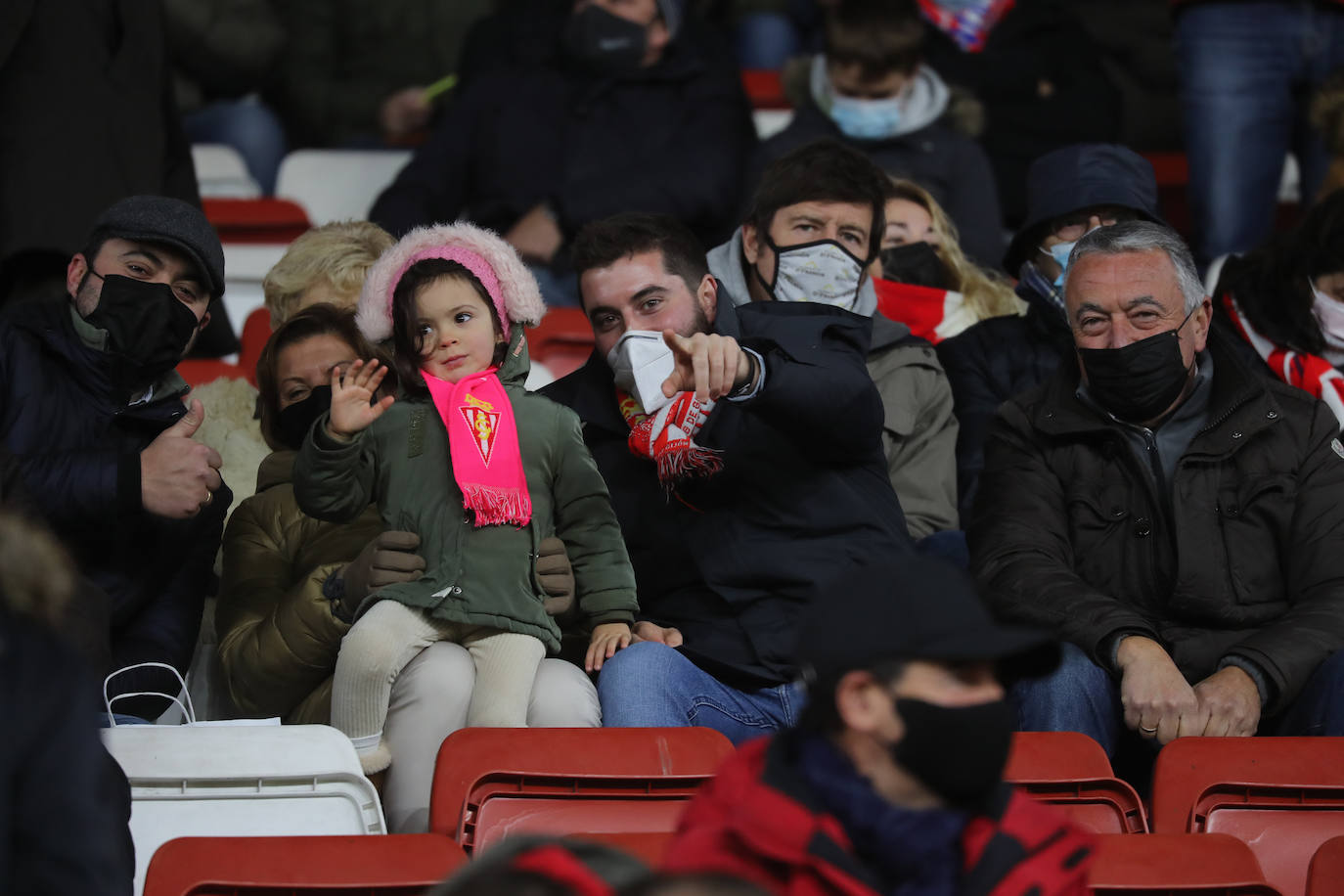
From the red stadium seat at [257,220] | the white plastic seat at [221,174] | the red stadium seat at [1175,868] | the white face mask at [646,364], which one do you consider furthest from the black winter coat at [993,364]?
the white plastic seat at [221,174]

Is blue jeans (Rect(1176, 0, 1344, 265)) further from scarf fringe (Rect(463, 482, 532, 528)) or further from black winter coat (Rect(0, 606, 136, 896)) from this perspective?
black winter coat (Rect(0, 606, 136, 896))

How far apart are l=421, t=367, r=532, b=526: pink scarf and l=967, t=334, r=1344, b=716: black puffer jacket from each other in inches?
31.5

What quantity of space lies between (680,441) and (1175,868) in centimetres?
112

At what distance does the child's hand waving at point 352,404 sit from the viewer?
2600mm

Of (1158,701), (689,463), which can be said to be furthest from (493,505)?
(1158,701)

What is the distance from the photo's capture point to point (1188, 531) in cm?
290

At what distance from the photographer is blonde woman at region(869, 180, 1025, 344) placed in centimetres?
401

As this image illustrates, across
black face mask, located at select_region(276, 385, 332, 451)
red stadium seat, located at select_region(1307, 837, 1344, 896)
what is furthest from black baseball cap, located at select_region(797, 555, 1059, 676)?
black face mask, located at select_region(276, 385, 332, 451)

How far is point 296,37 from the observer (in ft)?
19.2

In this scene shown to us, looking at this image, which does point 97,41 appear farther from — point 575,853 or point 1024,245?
point 575,853

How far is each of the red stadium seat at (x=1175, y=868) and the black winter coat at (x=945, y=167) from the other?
2.78 metres

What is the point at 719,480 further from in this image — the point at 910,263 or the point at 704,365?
the point at 910,263

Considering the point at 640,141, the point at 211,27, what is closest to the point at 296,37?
the point at 211,27

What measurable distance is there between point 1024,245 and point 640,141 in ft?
4.68
